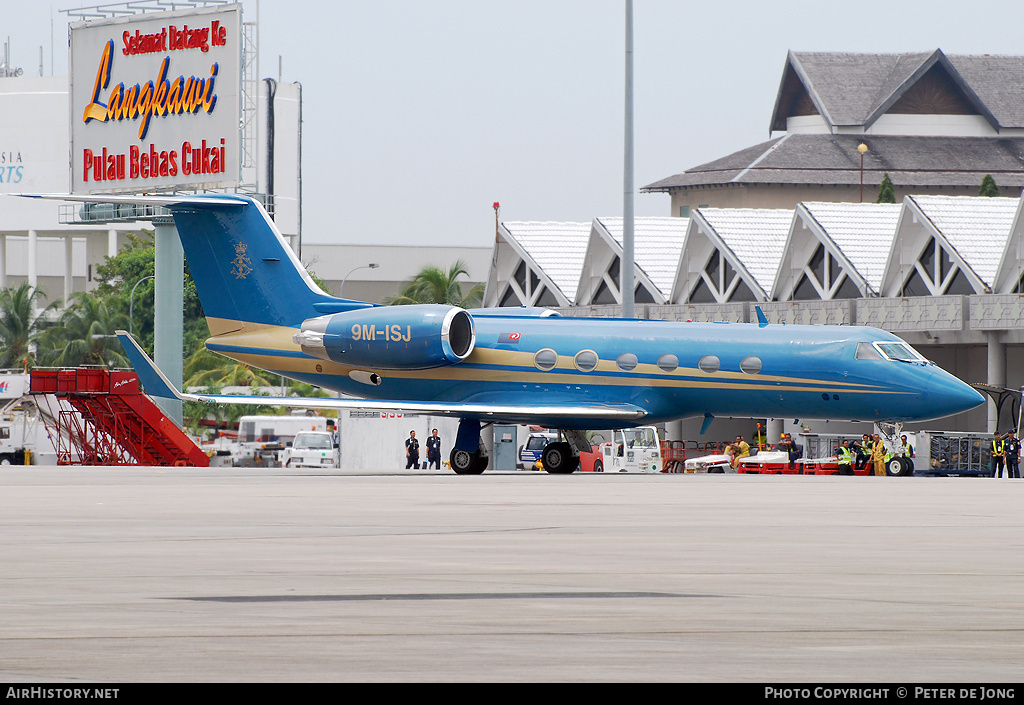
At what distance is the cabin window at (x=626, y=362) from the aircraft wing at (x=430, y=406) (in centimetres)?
83

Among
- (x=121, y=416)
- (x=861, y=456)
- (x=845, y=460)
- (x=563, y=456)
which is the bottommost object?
(x=845, y=460)

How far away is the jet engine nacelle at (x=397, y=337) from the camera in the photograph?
34.5 metres

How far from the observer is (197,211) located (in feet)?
123

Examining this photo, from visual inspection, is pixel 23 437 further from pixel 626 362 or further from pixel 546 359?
pixel 626 362

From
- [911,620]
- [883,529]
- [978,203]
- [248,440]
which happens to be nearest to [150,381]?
[883,529]

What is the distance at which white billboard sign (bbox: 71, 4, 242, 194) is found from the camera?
59.2 m

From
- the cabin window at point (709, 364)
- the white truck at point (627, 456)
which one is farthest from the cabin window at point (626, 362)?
the white truck at point (627, 456)

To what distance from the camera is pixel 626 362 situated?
33.5m

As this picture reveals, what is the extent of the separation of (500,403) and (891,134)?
100 m

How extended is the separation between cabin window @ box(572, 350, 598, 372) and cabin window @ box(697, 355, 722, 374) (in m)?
2.40

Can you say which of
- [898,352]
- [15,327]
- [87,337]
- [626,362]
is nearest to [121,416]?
[626,362]

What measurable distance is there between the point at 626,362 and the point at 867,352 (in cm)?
498

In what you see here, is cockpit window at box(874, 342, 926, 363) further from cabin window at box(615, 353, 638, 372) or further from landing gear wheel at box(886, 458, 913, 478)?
cabin window at box(615, 353, 638, 372)
